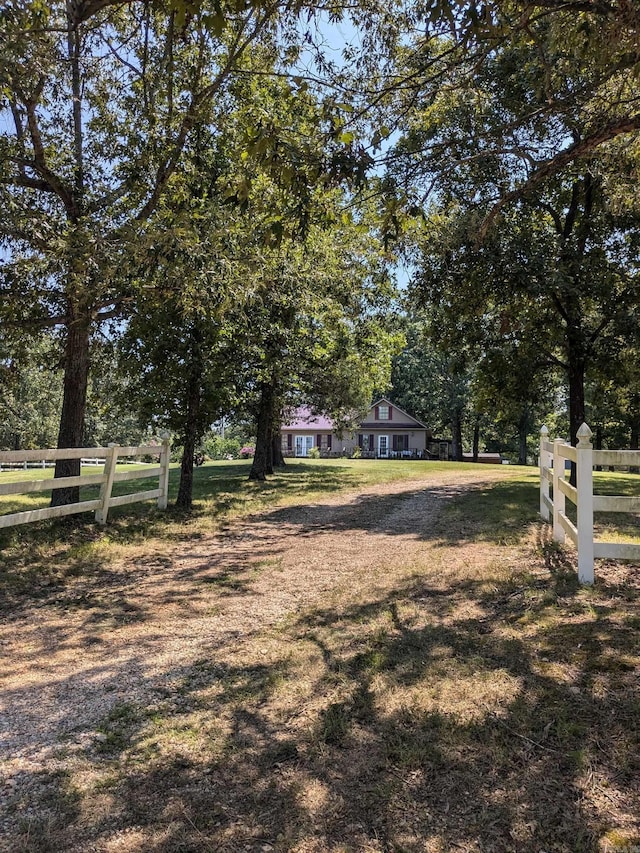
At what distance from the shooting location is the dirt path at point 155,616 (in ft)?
11.5

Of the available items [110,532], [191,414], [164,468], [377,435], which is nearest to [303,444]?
[377,435]

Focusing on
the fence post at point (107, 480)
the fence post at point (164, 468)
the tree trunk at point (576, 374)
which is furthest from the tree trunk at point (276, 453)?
the fence post at point (107, 480)

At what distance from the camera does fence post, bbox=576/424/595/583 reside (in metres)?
5.55

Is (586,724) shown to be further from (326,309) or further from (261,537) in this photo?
(326,309)

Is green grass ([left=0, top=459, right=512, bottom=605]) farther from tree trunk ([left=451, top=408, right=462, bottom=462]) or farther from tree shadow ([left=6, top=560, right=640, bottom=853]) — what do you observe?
tree trunk ([left=451, top=408, right=462, bottom=462])

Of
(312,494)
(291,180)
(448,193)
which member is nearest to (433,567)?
(291,180)

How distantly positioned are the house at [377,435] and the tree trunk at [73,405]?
1473 inches

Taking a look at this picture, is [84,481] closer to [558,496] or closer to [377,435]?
[558,496]

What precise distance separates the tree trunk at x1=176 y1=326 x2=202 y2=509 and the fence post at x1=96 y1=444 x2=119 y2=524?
231 cm

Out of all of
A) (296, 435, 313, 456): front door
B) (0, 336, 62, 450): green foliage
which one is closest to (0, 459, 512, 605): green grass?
(0, 336, 62, 450): green foliage

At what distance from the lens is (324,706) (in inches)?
137

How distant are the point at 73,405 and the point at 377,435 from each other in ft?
129

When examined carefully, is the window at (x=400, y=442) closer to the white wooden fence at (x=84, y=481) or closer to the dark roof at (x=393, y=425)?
the dark roof at (x=393, y=425)

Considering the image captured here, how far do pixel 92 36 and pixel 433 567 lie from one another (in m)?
9.34
